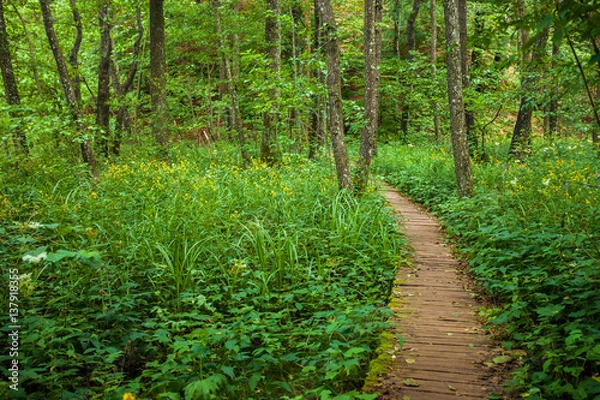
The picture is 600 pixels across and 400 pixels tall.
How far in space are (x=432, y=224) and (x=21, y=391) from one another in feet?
25.1

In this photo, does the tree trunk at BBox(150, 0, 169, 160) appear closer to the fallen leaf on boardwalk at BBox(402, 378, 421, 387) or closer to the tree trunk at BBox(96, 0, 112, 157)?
the tree trunk at BBox(96, 0, 112, 157)

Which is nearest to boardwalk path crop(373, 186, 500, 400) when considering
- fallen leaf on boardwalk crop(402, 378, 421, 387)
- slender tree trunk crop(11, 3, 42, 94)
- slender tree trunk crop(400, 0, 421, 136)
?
fallen leaf on boardwalk crop(402, 378, 421, 387)

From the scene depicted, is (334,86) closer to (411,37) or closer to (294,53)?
(294,53)

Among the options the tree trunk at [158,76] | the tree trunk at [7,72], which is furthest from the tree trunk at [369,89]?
the tree trunk at [7,72]

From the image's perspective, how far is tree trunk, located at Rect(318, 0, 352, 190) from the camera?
26.9ft

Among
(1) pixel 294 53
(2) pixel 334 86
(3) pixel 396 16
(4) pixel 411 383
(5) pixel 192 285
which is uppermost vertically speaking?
(3) pixel 396 16

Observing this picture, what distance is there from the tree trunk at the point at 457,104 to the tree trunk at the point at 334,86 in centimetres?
234

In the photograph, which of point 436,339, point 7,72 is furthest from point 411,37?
point 436,339

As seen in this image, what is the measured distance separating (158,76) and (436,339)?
32.1ft

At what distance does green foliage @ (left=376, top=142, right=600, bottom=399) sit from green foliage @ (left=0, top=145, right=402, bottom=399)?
1.28 metres

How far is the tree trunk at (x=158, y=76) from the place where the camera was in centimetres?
1148

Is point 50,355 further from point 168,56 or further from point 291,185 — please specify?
point 168,56

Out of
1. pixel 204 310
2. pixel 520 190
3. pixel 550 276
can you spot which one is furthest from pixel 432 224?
pixel 204 310

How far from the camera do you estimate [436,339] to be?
457 cm
